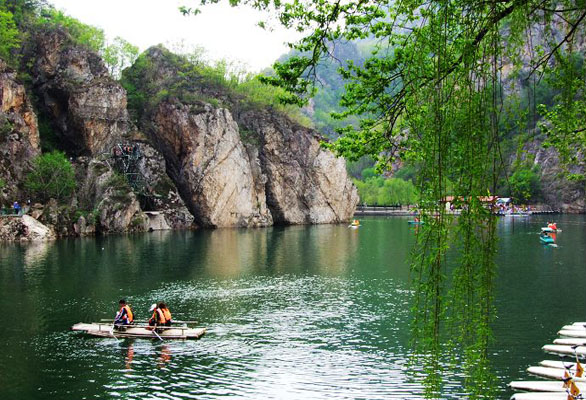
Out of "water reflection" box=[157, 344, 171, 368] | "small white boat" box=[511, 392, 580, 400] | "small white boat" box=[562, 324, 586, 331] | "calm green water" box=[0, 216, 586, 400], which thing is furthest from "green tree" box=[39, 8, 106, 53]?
"small white boat" box=[511, 392, 580, 400]

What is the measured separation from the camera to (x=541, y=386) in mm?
19875

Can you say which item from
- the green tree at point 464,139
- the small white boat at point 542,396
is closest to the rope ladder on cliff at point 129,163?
the small white boat at point 542,396

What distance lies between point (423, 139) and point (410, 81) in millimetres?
770

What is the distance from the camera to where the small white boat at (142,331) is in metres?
28.4

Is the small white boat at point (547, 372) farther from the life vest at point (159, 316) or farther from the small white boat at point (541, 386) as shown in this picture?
the life vest at point (159, 316)

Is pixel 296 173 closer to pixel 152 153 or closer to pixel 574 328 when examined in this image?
pixel 152 153

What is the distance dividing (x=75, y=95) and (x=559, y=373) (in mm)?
85007

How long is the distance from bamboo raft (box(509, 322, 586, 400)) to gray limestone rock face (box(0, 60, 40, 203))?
6994 cm

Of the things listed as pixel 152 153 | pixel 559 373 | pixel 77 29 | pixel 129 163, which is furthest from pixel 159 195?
pixel 559 373

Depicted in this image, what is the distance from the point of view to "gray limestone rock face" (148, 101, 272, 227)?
102750mm

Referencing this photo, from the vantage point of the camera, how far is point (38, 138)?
282 ft

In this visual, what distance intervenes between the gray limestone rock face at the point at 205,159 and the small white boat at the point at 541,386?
8509 cm

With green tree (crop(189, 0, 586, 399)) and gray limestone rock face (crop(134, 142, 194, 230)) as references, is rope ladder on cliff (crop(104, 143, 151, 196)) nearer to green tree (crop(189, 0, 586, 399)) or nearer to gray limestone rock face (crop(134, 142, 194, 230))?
gray limestone rock face (crop(134, 142, 194, 230))

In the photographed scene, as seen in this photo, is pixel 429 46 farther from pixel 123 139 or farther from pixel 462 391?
pixel 123 139
